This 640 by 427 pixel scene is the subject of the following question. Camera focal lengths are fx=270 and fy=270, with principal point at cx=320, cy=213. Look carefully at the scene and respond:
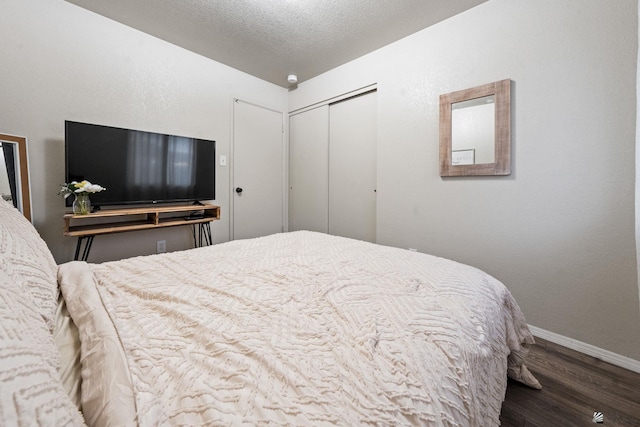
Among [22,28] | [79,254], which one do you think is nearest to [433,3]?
[22,28]

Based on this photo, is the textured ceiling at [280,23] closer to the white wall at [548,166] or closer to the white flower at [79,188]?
the white wall at [548,166]

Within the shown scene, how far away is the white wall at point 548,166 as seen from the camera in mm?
1605

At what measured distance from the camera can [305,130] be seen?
12.3 ft

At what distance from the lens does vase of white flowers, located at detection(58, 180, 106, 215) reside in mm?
2084

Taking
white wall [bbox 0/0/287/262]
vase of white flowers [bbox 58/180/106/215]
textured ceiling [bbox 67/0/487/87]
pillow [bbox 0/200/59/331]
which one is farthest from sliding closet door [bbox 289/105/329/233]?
pillow [bbox 0/200/59/331]

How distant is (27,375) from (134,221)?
2688 mm

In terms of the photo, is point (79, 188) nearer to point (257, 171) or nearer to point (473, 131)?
point (257, 171)

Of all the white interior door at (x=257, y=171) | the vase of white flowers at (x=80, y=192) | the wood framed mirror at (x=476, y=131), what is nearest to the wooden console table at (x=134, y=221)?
the vase of white flowers at (x=80, y=192)

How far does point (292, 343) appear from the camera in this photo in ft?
2.22

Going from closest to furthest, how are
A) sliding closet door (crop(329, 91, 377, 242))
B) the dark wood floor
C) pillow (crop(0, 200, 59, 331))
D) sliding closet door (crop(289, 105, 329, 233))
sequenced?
1. pillow (crop(0, 200, 59, 331))
2. the dark wood floor
3. sliding closet door (crop(329, 91, 377, 242))
4. sliding closet door (crop(289, 105, 329, 233))

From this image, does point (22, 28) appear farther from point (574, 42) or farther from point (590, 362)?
point (590, 362)

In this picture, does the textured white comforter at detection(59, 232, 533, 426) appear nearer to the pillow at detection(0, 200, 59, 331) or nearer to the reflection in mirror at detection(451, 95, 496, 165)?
the pillow at detection(0, 200, 59, 331)

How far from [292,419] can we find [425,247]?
90.8 inches

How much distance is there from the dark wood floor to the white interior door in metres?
3.03
